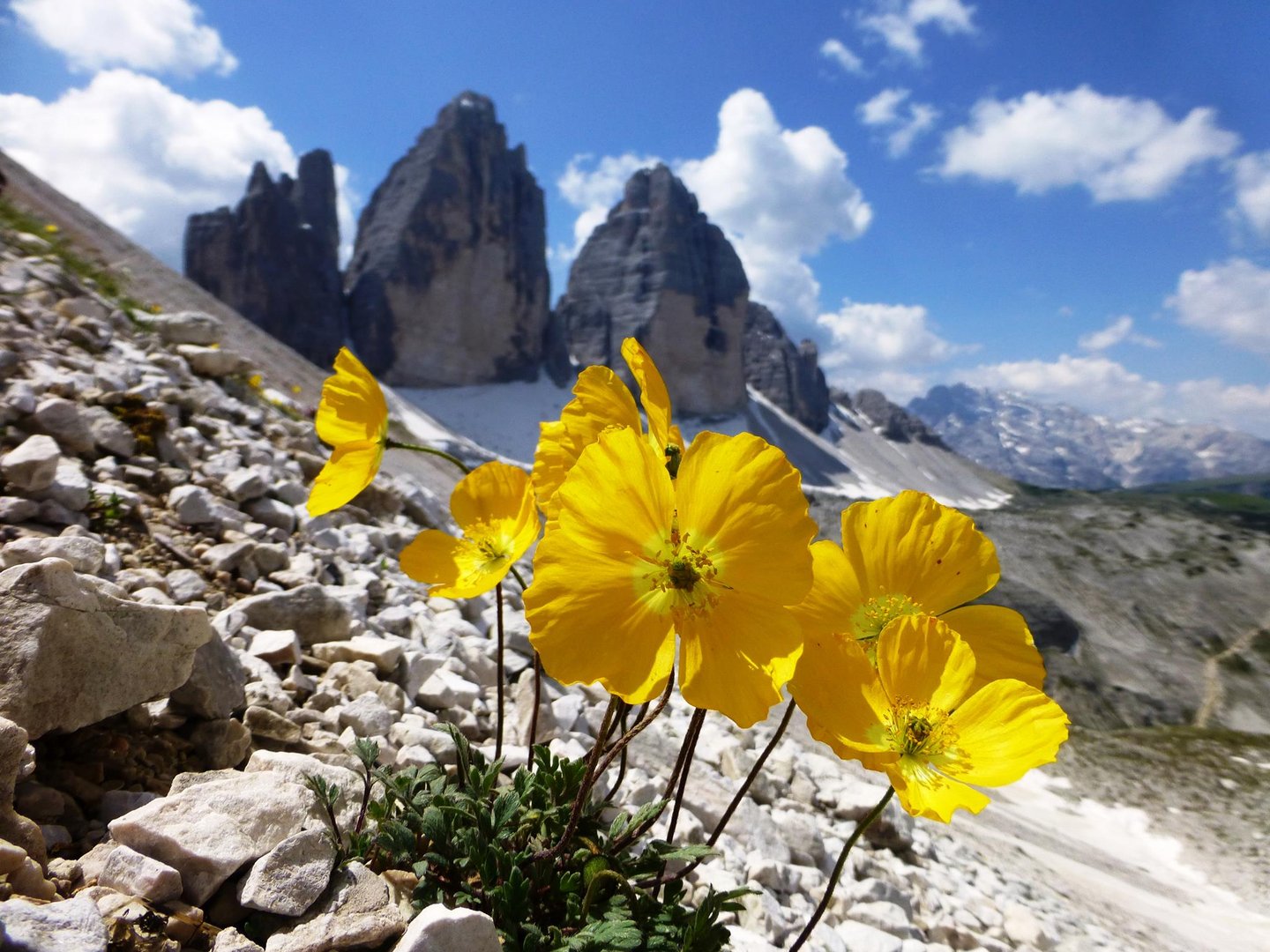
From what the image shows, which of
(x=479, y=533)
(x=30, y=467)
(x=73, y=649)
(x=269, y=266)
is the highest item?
(x=269, y=266)

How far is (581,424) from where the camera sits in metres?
1.74

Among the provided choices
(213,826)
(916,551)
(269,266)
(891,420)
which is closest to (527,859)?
(213,826)

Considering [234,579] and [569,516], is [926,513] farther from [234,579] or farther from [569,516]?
[234,579]

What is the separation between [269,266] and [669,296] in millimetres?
43805

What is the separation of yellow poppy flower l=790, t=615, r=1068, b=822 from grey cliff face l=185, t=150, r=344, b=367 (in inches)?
2513

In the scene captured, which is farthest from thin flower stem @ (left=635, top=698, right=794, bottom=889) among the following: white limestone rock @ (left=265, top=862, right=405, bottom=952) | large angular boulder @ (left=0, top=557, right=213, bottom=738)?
large angular boulder @ (left=0, top=557, right=213, bottom=738)

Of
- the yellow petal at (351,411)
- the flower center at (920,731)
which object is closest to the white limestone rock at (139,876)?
the yellow petal at (351,411)

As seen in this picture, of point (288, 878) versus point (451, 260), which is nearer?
point (288, 878)

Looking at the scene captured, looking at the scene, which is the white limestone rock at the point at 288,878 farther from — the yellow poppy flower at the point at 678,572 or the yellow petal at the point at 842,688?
the yellow petal at the point at 842,688

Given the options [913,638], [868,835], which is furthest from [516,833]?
[868,835]

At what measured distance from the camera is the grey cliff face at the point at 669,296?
3317 inches

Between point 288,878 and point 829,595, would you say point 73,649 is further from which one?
point 829,595

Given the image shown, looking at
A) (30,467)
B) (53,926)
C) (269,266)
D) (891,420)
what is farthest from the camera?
(891,420)

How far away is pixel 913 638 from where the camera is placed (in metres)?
1.42
